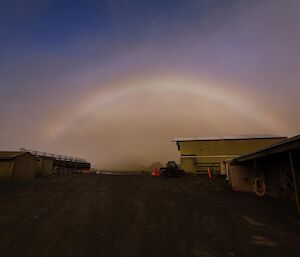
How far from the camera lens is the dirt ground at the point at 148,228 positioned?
8078 millimetres

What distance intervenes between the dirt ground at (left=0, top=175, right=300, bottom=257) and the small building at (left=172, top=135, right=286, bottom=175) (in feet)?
69.0

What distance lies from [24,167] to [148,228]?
3042 cm

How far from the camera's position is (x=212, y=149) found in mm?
37812

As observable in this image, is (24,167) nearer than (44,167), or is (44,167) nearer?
(24,167)

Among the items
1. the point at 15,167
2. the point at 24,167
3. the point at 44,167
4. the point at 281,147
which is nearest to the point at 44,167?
the point at 44,167

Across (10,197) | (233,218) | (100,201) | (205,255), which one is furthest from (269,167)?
(10,197)

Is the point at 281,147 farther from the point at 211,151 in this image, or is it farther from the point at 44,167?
the point at 44,167

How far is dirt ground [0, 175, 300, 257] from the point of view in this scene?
8078 millimetres

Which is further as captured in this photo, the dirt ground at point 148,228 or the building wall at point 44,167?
the building wall at point 44,167

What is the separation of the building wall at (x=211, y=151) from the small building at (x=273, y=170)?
1449cm

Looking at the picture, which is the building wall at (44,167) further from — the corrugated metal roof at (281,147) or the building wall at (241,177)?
the corrugated metal roof at (281,147)

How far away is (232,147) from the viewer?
3788 cm

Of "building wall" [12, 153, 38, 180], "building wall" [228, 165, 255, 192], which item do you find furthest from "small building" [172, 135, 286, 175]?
"building wall" [12, 153, 38, 180]

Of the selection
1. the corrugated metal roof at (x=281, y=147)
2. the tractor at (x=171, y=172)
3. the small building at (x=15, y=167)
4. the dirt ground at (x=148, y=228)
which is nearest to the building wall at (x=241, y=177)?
the corrugated metal roof at (x=281, y=147)
